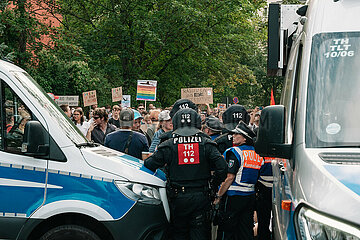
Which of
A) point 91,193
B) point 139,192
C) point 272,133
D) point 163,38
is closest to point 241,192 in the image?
point 139,192

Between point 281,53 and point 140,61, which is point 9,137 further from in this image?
point 140,61

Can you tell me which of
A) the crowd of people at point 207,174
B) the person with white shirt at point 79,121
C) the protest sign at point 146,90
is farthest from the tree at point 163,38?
the crowd of people at point 207,174

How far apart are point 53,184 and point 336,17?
2819mm

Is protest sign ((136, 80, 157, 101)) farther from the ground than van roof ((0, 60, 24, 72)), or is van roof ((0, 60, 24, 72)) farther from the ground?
van roof ((0, 60, 24, 72))

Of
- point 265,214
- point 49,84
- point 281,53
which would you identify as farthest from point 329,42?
point 49,84

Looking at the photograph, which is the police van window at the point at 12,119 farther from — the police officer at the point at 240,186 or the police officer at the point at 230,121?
the police officer at the point at 230,121

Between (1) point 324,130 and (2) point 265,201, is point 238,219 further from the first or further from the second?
(1) point 324,130

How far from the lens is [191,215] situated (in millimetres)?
5602

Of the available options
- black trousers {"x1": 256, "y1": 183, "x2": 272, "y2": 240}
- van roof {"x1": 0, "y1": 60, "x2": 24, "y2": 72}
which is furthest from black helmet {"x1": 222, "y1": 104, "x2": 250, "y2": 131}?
van roof {"x1": 0, "y1": 60, "x2": 24, "y2": 72}

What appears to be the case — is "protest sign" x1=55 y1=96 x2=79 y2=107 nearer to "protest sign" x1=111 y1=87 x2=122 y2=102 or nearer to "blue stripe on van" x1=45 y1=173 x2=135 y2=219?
"protest sign" x1=111 y1=87 x2=122 y2=102

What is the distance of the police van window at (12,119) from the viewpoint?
→ 4.62 m

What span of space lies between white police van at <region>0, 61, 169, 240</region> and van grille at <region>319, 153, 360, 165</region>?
211 centimetres

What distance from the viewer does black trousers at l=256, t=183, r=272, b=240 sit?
22.5 feet

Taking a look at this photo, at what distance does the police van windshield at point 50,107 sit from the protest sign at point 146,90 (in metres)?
13.7
